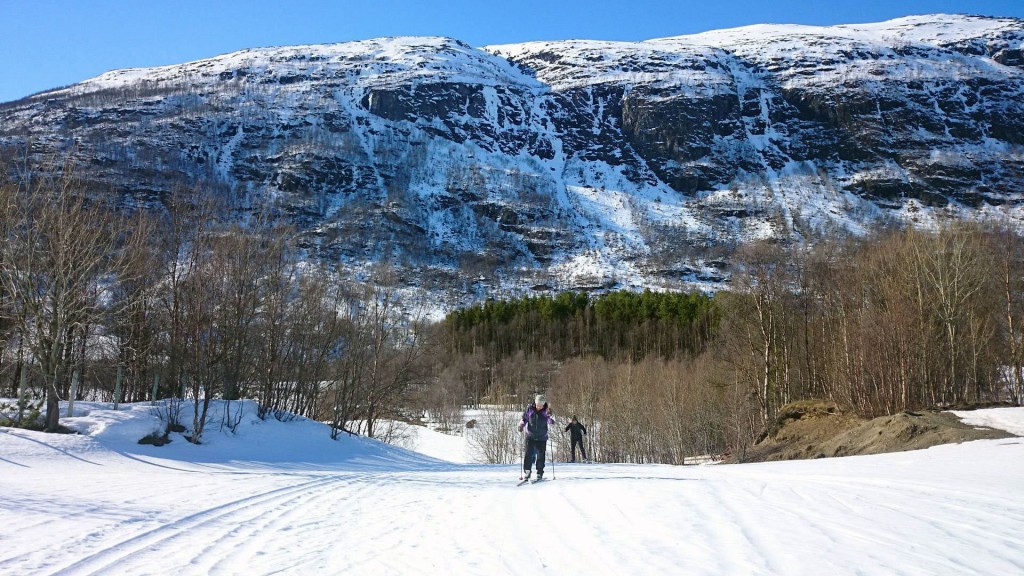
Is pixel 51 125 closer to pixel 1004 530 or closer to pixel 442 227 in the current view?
pixel 442 227

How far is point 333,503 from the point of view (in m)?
9.56

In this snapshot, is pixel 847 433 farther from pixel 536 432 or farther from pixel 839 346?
pixel 536 432

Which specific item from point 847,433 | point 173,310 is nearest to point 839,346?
point 847,433

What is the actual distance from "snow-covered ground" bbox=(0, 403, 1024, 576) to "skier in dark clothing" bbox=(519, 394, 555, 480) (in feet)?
2.79

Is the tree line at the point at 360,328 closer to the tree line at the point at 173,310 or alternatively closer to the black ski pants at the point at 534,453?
the tree line at the point at 173,310

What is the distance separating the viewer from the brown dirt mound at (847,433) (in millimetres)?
16594

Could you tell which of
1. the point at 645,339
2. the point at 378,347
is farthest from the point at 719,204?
the point at 378,347

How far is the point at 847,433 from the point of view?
20.6 meters

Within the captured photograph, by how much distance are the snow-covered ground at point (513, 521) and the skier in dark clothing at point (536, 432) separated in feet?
2.79

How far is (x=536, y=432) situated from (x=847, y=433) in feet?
42.2

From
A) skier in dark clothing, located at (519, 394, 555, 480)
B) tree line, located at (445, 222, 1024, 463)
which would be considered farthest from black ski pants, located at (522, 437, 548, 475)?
tree line, located at (445, 222, 1024, 463)

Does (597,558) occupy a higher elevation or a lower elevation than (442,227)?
lower

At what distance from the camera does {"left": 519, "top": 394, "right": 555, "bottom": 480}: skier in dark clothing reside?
44.8 ft

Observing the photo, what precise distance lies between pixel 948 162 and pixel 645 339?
595 feet
